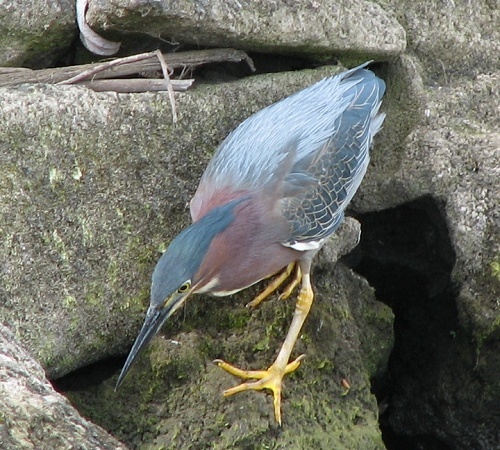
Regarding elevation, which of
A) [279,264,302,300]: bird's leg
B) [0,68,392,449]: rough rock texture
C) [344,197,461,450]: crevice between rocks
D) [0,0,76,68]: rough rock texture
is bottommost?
[344,197,461,450]: crevice between rocks

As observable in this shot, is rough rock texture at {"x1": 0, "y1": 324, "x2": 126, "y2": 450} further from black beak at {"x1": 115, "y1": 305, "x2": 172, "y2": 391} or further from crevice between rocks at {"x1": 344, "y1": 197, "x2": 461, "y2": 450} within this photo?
crevice between rocks at {"x1": 344, "y1": 197, "x2": 461, "y2": 450}

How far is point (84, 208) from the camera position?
2719 millimetres

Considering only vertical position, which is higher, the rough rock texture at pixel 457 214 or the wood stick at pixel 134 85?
the wood stick at pixel 134 85

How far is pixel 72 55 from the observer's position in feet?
10.2

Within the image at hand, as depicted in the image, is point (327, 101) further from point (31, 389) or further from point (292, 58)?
point (31, 389)

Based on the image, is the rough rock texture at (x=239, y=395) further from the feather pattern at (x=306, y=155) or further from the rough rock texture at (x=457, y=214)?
the rough rock texture at (x=457, y=214)

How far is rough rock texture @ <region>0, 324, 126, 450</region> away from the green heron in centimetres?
49

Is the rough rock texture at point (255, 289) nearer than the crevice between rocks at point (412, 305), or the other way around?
the rough rock texture at point (255, 289)

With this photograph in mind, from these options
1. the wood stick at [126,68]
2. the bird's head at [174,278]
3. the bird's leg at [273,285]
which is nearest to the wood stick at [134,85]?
the wood stick at [126,68]

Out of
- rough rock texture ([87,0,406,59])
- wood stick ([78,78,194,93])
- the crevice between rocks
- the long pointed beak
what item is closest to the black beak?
the long pointed beak

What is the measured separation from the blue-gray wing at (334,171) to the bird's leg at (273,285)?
0.78 ft

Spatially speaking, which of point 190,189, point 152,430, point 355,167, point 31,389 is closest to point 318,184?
point 355,167

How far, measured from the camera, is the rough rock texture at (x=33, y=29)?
286cm

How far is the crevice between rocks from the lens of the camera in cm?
347
